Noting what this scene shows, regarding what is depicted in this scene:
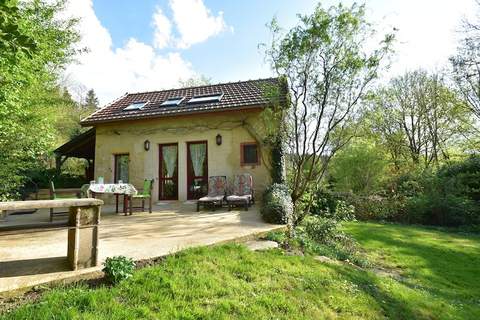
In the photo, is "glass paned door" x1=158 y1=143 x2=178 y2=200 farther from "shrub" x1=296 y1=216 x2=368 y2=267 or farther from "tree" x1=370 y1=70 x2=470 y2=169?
"tree" x1=370 y1=70 x2=470 y2=169

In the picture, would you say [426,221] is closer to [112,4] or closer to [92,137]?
[112,4]

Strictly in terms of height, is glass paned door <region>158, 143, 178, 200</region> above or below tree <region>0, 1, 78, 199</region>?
below

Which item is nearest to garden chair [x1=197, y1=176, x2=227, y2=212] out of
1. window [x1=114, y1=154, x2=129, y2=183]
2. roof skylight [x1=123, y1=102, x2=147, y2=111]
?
window [x1=114, y1=154, x2=129, y2=183]

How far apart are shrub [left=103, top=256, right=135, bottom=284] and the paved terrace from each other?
229 mm

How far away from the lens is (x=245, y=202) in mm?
7961

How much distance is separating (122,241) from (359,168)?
45.0ft

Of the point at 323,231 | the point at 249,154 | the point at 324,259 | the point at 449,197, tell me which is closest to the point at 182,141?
the point at 249,154

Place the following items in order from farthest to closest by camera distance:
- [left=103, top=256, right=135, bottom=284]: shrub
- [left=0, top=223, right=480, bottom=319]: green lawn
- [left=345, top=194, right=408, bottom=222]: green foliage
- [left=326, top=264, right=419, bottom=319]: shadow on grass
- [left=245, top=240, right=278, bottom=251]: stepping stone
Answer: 1. [left=345, top=194, right=408, bottom=222]: green foliage
2. [left=245, top=240, right=278, bottom=251]: stepping stone
3. [left=326, top=264, right=419, bottom=319]: shadow on grass
4. [left=103, top=256, right=135, bottom=284]: shrub
5. [left=0, top=223, right=480, bottom=319]: green lawn

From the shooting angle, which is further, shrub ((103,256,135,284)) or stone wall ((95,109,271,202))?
stone wall ((95,109,271,202))

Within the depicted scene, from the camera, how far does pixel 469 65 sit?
45.4ft

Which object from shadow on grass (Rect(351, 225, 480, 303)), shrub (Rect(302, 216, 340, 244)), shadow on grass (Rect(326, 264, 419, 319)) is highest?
shrub (Rect(302, 216, 340, 244))

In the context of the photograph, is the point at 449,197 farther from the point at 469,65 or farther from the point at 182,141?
the point at 182,141

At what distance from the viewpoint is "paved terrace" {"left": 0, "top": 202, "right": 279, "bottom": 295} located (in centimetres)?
288

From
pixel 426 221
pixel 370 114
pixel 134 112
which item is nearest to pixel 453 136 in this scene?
pixel 426 221
